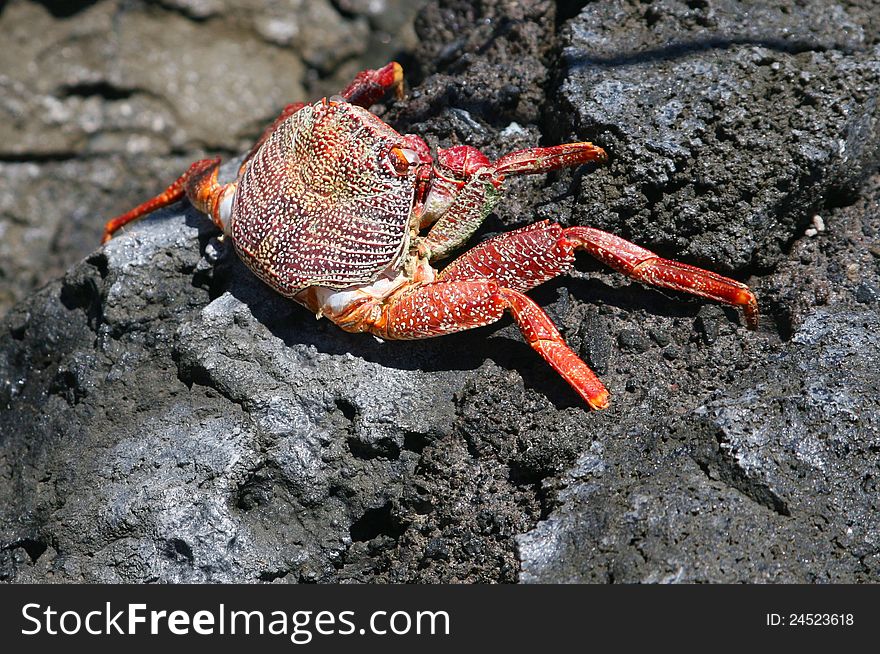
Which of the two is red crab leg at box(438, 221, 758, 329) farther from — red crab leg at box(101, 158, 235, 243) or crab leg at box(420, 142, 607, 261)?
red crab leg at box(101, 158, 235, 243)

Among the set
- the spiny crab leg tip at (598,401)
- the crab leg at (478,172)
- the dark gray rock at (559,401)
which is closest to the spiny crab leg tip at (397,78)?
the dark gray rock at (559,401)

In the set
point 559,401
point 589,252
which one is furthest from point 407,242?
point 559,401

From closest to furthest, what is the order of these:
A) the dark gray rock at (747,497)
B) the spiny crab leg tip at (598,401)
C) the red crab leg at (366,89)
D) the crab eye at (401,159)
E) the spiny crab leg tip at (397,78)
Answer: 1. the dark gray rock at (747,497)
2. the spiny crab leg tip at (598,401)
3. the crab eye at (401,159)
4. the red crab leg at (366,89)
5. the spiny crab leg tip at (397,78)

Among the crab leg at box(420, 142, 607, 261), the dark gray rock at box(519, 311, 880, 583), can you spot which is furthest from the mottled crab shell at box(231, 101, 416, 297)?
A: the dark gray rock at box(519, 311, 880, 583)

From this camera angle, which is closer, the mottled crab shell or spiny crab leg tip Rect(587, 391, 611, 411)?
spiny crab leg tip Rect(587, 391, 611, 411)

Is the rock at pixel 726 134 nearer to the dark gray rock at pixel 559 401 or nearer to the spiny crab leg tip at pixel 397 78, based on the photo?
the dark gray rock at pixel 559 401

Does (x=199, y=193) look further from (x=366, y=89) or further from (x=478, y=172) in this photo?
(x=478, y=172)

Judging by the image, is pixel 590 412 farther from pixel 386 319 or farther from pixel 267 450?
pixel 267 450

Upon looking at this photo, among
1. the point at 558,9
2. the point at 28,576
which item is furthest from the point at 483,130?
the point at 28,576
